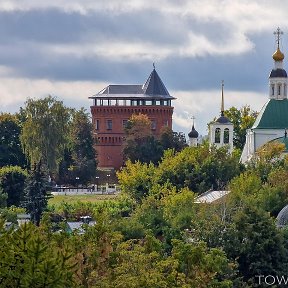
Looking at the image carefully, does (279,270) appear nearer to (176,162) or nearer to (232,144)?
(176,162)

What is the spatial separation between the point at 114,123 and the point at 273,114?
2486 cm

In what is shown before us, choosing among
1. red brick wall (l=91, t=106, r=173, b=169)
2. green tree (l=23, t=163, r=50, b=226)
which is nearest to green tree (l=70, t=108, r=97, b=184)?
red brick wall (l=91, t=106, r=173, b=169)

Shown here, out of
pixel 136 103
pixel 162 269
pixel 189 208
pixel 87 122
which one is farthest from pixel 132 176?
pixel 162 269

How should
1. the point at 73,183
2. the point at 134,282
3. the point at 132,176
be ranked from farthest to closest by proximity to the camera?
the point at 73,183 < the point at 132,176 < the point at 134,282

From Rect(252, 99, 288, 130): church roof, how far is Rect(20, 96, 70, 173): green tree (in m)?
12.9

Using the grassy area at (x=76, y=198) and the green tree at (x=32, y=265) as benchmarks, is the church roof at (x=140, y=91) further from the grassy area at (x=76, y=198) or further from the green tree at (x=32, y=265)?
the green tree at (x=32, y=265)

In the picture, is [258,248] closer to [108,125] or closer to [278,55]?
[278,55]

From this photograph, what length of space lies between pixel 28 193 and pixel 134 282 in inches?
1543

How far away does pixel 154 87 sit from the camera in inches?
5354

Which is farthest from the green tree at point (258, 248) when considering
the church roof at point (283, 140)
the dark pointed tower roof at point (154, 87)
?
the dark pointed tower roof at point (154, 87)

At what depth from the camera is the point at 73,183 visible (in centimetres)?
11981

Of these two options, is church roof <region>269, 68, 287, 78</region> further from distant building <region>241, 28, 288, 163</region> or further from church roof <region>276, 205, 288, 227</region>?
church roof <region>276, 205, 288, 227</region>

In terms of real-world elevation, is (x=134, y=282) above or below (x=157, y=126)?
below

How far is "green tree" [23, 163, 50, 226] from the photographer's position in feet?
275
